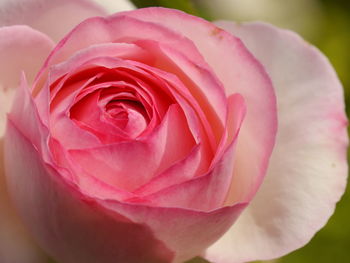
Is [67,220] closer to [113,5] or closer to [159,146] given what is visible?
[159,146]

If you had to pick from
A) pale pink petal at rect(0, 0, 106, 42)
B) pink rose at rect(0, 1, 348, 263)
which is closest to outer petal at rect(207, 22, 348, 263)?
pink rose at rect(0, 1, 348, 263)

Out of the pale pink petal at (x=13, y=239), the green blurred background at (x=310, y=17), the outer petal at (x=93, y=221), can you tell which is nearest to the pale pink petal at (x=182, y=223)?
the outer petal at (x=93, y=221)

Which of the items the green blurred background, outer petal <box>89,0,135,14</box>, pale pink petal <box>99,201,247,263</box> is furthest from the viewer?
the green blurred background

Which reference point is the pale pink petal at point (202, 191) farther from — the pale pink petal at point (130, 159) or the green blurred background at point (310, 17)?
the green blurred background at point (310, 17)

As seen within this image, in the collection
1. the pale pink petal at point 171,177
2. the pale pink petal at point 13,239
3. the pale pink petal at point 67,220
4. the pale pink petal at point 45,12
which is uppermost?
the pale pink petal at point 45,12

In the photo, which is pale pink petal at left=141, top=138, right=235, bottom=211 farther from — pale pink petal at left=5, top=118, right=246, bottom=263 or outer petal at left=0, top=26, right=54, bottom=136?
outer petal at left=0, top=26, right=54, bottom=136

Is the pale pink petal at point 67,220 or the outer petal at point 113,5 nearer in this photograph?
the pale pink petal at point 67,220

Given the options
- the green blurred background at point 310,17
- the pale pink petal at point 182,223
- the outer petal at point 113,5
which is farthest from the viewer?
the green blurred background at point 310,17

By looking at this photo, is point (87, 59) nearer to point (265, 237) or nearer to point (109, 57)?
point (109, 57)
